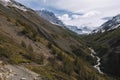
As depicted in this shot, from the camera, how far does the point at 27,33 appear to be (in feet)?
343

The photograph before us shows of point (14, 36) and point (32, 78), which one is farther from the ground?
point (14, 36)

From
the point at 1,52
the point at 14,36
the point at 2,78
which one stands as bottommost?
the point at 2,78

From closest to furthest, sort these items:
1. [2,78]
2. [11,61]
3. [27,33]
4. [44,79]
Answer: [2,78] → [44,79] → [11,61] → [27,33]

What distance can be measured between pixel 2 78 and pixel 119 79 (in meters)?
151

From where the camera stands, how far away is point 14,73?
4522 cm

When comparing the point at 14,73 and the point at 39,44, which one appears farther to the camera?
the point at 39,44

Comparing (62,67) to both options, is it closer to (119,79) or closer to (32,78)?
(32,78)

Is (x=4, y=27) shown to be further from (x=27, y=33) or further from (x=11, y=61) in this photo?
(x=11, y=61)

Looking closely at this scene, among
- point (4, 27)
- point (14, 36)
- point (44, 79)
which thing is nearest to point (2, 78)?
point (44, 79)

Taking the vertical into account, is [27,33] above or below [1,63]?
above

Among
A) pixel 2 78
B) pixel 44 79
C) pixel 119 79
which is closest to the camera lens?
pixel 2 78

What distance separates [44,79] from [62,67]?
35591 mm

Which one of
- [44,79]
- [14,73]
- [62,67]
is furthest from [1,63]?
[62,67]

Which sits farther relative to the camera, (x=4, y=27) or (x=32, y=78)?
(x=4, y=27)
